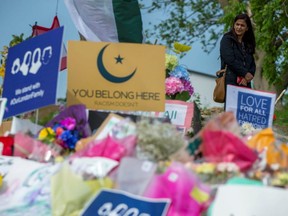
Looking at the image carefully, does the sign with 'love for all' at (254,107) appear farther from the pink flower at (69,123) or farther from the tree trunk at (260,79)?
the tree trunk at (260,79)

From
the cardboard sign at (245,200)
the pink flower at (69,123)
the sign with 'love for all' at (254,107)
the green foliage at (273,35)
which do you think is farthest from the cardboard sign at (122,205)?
the green foliage at (273,35)

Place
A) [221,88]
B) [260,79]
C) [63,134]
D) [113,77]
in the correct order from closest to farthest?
1. [63,134]
2. [113,77]
3. [221,88]
4. [260,79]

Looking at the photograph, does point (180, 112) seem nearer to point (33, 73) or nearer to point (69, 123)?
point (33, 73)

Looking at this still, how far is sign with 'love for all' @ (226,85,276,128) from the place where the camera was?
604 centimetres

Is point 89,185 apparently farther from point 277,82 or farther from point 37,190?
point 277,82

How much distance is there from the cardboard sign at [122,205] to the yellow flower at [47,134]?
0.71 metres

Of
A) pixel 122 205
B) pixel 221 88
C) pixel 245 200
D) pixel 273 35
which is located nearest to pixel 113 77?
pixel 122 205

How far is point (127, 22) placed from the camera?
7.68m

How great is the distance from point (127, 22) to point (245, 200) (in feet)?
17.9

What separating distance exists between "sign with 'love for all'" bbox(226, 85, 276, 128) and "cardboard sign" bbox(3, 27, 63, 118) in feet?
8.72

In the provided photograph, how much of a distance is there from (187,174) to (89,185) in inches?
15.9

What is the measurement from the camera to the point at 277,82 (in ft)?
51.6

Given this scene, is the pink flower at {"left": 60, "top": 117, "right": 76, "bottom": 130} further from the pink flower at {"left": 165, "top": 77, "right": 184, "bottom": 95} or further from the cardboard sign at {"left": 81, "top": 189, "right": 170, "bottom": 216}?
the pink flower at {"left": 165, "top": 77, "right": 184, "bottom": 95}

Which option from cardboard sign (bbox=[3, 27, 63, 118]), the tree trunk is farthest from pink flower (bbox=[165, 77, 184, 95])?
the tree trunk
